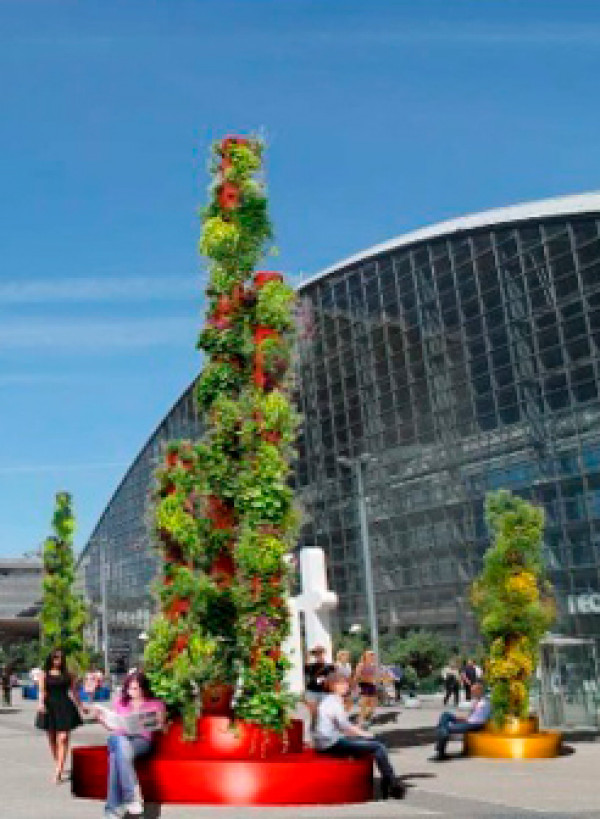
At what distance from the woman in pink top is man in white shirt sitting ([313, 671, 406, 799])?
1757 mm

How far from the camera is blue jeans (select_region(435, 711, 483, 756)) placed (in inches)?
645

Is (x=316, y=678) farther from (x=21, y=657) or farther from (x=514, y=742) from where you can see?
(x=21, y=657)

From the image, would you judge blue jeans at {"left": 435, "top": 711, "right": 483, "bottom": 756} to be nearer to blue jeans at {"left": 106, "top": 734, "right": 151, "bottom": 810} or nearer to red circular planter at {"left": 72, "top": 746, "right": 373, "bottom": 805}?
red circular planter at {"left": 72, "top": 746, "right": 373, "bottom": 805}

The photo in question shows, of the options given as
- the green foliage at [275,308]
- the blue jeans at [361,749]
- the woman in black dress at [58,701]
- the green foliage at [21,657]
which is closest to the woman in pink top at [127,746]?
the blue jeans at [361,749]

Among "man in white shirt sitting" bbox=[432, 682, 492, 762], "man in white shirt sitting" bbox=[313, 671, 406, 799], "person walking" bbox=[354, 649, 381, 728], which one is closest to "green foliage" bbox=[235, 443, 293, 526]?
"man in white shirt sitting" bbox=[313, 671, 406, 799]

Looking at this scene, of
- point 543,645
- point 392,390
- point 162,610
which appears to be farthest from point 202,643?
point 392,390

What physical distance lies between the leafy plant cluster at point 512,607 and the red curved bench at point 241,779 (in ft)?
17.7

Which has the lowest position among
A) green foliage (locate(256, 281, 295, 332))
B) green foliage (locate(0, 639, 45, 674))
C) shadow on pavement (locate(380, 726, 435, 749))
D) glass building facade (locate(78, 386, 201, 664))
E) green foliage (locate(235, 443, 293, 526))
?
shadow on pavement (locate(380, 726, 435, 749))

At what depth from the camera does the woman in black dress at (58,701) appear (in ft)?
47.4

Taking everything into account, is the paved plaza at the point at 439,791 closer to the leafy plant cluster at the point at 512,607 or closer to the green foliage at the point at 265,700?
the leafy plant cluster at the point at 512,607

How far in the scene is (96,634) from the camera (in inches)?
3684

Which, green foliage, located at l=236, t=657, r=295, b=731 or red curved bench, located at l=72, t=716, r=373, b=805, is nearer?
red curved bench, located at l=72, t=716, r=373, b=805

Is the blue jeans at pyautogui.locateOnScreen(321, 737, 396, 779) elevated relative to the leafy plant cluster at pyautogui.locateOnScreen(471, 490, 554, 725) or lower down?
lower down

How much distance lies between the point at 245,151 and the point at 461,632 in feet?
143
